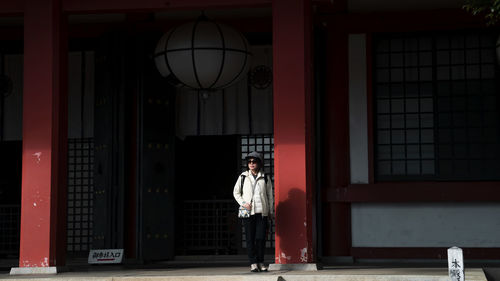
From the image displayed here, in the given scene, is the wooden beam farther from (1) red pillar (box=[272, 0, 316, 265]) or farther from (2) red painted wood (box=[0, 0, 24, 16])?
(2) red painted wood (box=[0, 0, 24, 16])

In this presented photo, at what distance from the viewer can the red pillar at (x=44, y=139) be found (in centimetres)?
1164

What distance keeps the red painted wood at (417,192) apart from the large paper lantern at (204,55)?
8.34 feet

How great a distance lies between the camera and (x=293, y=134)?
11477 mm

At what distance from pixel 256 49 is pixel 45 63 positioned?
13.3 feet

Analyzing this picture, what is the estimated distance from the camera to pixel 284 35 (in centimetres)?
1161

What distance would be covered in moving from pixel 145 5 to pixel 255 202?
9.99ft

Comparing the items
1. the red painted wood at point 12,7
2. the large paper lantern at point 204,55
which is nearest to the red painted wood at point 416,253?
the large paper lantern at point 204,55

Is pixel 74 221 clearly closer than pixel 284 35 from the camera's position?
No

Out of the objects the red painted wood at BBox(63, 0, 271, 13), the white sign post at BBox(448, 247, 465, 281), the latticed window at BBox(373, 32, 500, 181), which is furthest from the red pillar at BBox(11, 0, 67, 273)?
the white sign post at BBox(448, 247, 465, 281)

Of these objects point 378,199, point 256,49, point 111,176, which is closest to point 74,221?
point 111,176

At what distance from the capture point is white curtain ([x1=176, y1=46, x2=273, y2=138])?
14.7 meters

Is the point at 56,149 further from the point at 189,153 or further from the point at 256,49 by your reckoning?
the point at 189,153

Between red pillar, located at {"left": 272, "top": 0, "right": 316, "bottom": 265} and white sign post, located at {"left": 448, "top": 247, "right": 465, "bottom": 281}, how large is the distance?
3.19m

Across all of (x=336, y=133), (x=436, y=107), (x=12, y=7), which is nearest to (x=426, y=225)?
(x=436, y=107)
